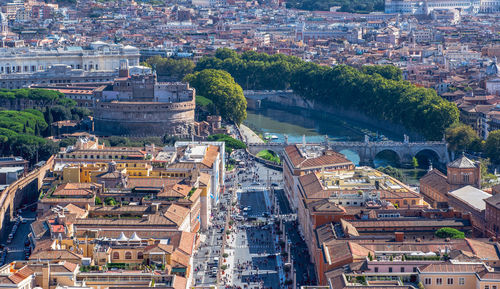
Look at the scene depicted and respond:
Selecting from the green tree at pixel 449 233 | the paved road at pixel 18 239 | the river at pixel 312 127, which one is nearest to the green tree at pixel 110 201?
the paved road at pixel 18 239

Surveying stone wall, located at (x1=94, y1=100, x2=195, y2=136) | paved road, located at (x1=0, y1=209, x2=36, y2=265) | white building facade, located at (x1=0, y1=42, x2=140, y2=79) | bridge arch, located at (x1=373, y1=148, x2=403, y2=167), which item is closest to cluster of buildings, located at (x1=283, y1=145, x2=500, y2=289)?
paved road, located at (x1=0, y1=209, x2=36, y2=265)

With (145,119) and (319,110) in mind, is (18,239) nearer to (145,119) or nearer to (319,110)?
(145,119)

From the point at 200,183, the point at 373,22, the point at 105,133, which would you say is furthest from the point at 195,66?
the point at 200,183

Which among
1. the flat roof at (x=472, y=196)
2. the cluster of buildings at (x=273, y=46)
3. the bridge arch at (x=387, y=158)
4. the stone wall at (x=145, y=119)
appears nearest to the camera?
the flat roof at (x=472, y=196)

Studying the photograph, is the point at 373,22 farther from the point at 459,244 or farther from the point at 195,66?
the point at 459,244

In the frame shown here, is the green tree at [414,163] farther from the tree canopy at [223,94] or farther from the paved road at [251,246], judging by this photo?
the tree canopy at [223,94]

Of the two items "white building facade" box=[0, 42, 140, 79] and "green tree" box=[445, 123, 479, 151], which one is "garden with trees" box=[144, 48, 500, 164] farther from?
"white building facade" box=[0, 42, 140, 79]

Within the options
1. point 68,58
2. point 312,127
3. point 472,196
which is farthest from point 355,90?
point 472,196
